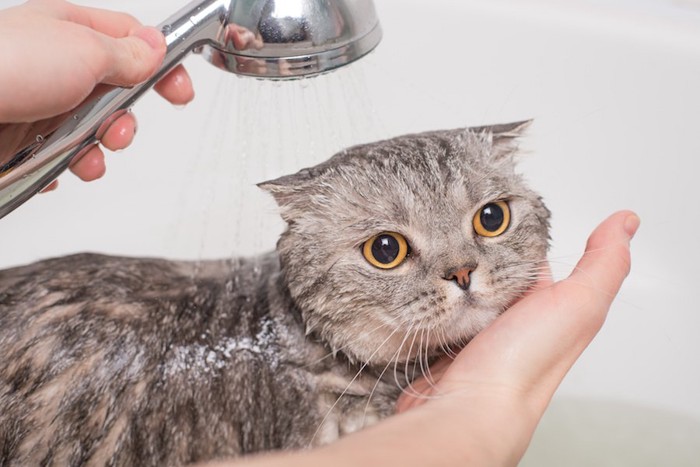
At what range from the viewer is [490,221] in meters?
1.20

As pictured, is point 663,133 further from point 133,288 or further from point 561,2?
point 133,288

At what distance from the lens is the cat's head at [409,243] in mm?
1143

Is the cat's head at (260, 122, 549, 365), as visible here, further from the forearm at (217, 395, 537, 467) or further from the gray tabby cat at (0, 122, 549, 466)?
the forearm at (217, 395, 537, 467)

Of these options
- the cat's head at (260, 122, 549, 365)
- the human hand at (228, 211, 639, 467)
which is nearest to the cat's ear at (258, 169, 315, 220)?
the cat's head at (260, 122, 549, 365)

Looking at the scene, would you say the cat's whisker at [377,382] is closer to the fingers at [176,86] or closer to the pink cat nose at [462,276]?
the pink cat nose at [462,276]

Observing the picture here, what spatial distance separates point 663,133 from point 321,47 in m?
1.13

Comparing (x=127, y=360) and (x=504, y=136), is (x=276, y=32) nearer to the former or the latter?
(x=504, y=136)

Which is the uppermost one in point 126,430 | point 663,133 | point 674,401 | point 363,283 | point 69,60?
point 69,60

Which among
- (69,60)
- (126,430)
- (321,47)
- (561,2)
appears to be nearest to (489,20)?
(561,2)

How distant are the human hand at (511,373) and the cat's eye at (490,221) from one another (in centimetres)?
11

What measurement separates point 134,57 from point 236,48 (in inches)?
6.5

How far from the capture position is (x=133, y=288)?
1.32 metres

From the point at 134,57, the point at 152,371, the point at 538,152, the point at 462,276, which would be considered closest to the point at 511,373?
the point at 462,276

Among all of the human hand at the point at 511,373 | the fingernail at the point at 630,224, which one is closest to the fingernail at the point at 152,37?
the human hand at the point at 511,373
